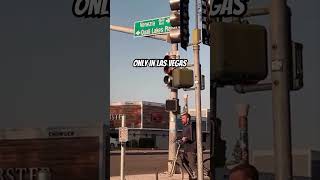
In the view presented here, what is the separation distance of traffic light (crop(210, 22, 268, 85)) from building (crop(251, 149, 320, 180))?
1.31 meters

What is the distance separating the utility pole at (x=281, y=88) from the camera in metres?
4.10

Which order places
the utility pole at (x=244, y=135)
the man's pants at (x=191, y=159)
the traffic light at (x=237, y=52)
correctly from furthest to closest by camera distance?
the man's pants at (x=191, y=159) < the utility pole at (x=244, y=135) < the traffic light at (x=237, y=52)

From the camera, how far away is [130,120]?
6794 centimetres

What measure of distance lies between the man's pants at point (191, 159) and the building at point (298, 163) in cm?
798

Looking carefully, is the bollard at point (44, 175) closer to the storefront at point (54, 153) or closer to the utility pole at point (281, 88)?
the storefront at point (54, 153)

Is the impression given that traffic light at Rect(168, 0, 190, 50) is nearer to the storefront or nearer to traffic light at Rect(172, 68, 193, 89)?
traffic light at Rect(172, 68, 193, 89)

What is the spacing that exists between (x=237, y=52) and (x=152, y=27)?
12.9 meters

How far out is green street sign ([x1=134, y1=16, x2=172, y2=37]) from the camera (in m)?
16.1

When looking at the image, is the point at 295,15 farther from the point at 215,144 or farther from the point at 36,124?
the point at 36,124

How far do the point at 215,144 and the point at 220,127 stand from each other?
0.55 ft

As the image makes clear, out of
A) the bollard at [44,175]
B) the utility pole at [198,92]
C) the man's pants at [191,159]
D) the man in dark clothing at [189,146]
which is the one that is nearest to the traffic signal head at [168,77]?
the utility pole at [198,92]

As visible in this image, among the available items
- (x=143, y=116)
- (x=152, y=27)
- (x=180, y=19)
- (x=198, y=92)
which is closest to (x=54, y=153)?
(x=198, y=92)

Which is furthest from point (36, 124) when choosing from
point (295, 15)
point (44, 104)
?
point (295, 15)

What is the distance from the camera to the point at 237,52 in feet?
13.3
